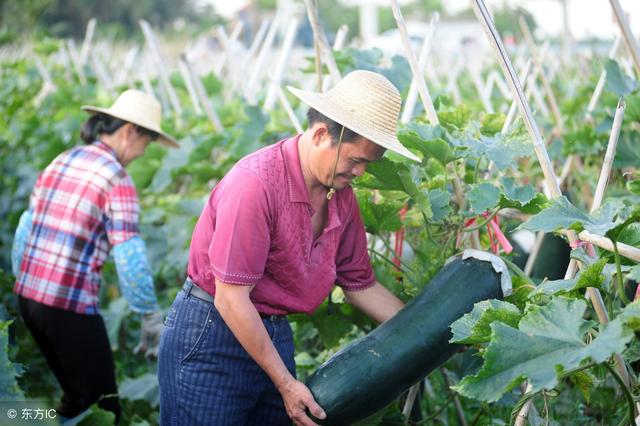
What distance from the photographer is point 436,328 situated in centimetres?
272

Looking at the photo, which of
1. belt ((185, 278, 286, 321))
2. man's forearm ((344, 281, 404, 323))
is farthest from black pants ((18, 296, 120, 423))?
man's forearm ((344, 281, 404, 323))

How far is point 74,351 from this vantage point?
12.3ft

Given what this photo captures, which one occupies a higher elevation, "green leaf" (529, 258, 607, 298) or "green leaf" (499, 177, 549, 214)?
"green leaf" (499, 177, 549, 214)

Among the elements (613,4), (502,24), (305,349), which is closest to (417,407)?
(305,349)

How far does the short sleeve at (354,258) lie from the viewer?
2949mm

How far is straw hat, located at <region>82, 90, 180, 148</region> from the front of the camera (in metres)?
3.91

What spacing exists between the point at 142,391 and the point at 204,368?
139cm

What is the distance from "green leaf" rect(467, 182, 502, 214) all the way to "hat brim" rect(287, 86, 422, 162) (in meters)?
0.22

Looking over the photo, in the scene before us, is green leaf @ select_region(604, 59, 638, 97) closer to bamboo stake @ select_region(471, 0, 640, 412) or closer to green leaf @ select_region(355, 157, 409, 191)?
green leaf @ select_region(355, 157, 409, 191)

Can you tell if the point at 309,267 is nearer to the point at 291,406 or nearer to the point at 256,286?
the point at 256,286

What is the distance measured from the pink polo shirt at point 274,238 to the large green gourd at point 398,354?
234mm

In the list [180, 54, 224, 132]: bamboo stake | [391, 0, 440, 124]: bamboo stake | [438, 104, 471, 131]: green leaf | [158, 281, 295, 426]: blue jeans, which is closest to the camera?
[158, 281, 295, 426]: blue jeans

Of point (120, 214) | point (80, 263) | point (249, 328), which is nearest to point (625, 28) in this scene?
point (249, 328)

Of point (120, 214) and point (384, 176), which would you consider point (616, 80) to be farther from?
point (120, 214)
